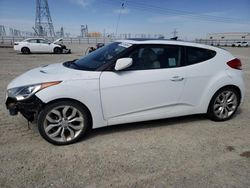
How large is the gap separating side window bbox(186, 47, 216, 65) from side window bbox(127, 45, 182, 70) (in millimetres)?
195

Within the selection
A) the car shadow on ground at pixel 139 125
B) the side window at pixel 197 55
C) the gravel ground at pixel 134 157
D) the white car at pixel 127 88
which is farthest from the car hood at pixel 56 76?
the side window at pixel 197 55

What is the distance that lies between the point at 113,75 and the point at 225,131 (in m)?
2.21

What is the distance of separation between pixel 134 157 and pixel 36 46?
18350 millimetres

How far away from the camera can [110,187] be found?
2.39 m

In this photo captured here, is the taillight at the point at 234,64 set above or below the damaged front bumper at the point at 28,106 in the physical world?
above

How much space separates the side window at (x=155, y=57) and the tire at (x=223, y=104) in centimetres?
107

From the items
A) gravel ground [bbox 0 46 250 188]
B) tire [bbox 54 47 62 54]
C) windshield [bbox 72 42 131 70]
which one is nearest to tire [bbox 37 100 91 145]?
gravel ground [bbox 0 46 250 188]

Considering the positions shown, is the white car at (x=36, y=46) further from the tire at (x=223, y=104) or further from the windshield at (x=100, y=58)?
the tire at (x=223, y=104)

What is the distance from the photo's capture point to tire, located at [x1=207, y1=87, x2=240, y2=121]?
160 inches

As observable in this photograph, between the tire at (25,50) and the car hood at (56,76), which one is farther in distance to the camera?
the tire at (25,50)

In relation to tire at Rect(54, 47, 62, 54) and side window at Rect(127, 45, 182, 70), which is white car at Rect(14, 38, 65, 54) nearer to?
tire at Rect(54, 47, 62, 54)

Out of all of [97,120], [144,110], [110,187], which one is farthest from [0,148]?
[144,110]

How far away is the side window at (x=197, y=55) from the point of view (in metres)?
3.81

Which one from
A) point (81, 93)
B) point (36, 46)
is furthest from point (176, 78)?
point (36, 46)
